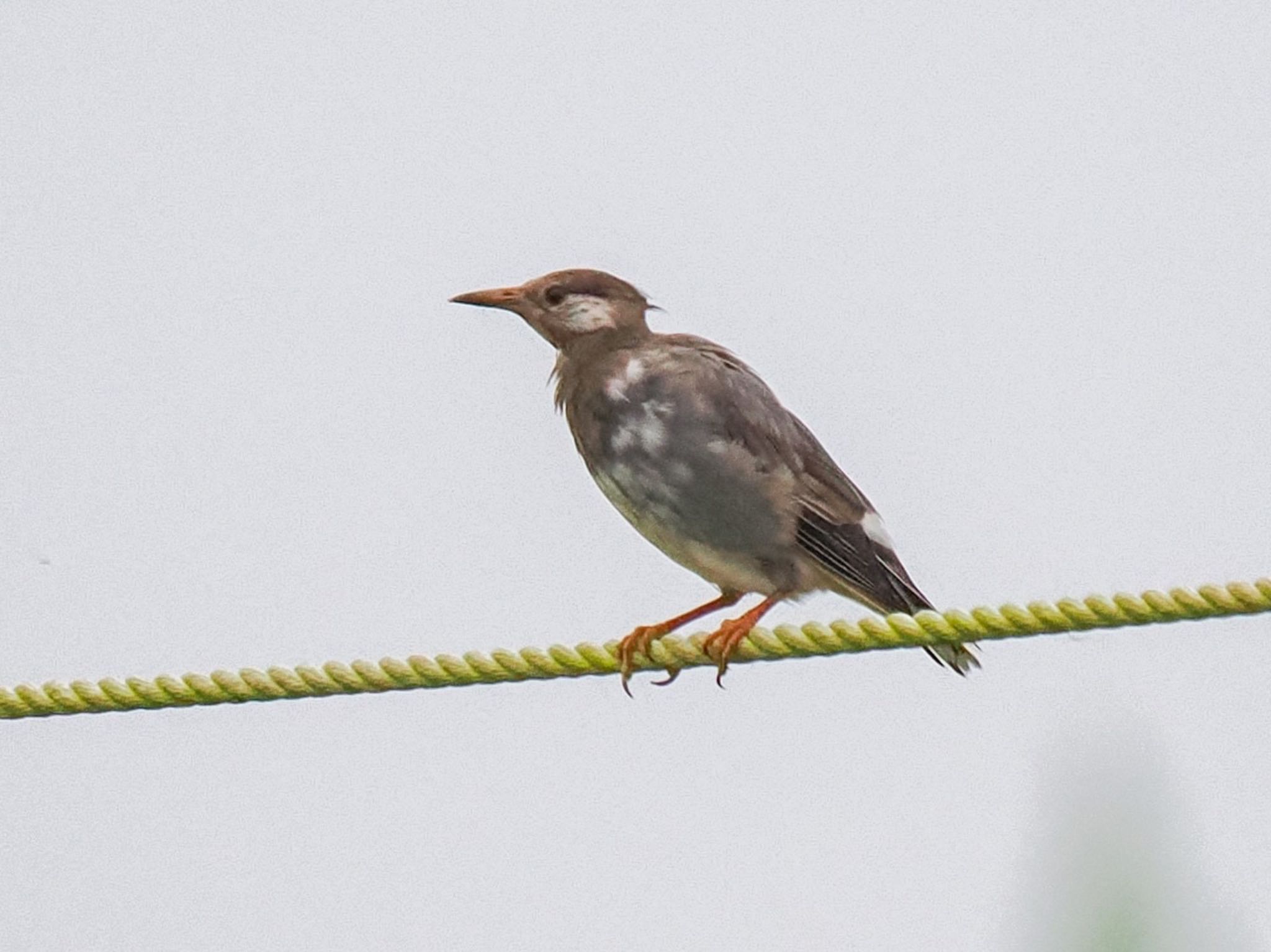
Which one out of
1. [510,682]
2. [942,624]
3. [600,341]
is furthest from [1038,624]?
[600,341]

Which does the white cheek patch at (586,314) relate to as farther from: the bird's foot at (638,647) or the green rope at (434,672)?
the green rope at (434,672)

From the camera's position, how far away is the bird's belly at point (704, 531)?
7863mm

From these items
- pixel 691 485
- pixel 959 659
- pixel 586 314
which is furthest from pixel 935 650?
pixel 586 314

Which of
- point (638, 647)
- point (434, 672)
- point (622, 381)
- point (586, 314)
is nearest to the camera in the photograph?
point (434, 672)

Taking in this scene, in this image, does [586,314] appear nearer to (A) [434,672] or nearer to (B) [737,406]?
(B) [737,406]

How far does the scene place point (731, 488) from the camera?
26.0 feet

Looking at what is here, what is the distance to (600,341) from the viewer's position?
344 inches

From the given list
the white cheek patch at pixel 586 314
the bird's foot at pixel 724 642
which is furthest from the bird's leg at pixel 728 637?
the white cheek patch at pixel 586 314

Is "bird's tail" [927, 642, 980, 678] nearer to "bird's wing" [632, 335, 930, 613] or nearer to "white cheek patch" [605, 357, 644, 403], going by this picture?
"bird's wing" [632, 335, 930, 613]

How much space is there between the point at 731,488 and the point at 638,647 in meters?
0.89

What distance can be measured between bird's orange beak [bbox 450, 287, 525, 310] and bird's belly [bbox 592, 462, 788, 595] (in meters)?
1.29

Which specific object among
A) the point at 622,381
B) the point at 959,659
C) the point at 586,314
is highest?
the point at 586,314

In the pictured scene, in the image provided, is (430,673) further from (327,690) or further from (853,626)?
(853,626)

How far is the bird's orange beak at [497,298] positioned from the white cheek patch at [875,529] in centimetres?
176
